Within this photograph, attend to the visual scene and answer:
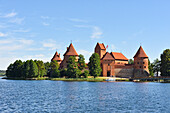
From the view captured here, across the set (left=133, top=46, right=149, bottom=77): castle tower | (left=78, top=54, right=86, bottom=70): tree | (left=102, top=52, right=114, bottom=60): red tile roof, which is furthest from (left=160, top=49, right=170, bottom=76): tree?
(left=78, top=54, right=86, bottom=70): tree

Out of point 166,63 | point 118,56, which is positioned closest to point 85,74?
point 118,56

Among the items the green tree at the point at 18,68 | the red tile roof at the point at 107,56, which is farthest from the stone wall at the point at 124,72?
the green tree at the point at 18,68

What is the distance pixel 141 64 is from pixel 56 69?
3824cm

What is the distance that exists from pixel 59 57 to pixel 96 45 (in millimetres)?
24540

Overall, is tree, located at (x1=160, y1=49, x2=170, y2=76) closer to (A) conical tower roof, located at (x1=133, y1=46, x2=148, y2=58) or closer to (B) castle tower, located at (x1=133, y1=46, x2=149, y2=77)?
(B) castle tower, located at (x1=133, y1=46, x2=149, y2=77)

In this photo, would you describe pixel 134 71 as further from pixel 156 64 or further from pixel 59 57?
pixel 59 57

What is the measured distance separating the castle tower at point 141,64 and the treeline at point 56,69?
19.6 m

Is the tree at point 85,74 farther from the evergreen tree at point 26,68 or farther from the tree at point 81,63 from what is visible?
the evergreen tree at point 26,68

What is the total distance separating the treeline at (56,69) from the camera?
342 feet

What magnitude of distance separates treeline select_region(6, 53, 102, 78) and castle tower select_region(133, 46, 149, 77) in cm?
1959

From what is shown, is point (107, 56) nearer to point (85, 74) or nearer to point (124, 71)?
point (124, 71)

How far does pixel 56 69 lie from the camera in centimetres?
11262

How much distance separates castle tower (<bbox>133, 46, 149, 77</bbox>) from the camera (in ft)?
380

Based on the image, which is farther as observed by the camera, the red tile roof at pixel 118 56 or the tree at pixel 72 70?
the red tile roof at pixel 118 56
